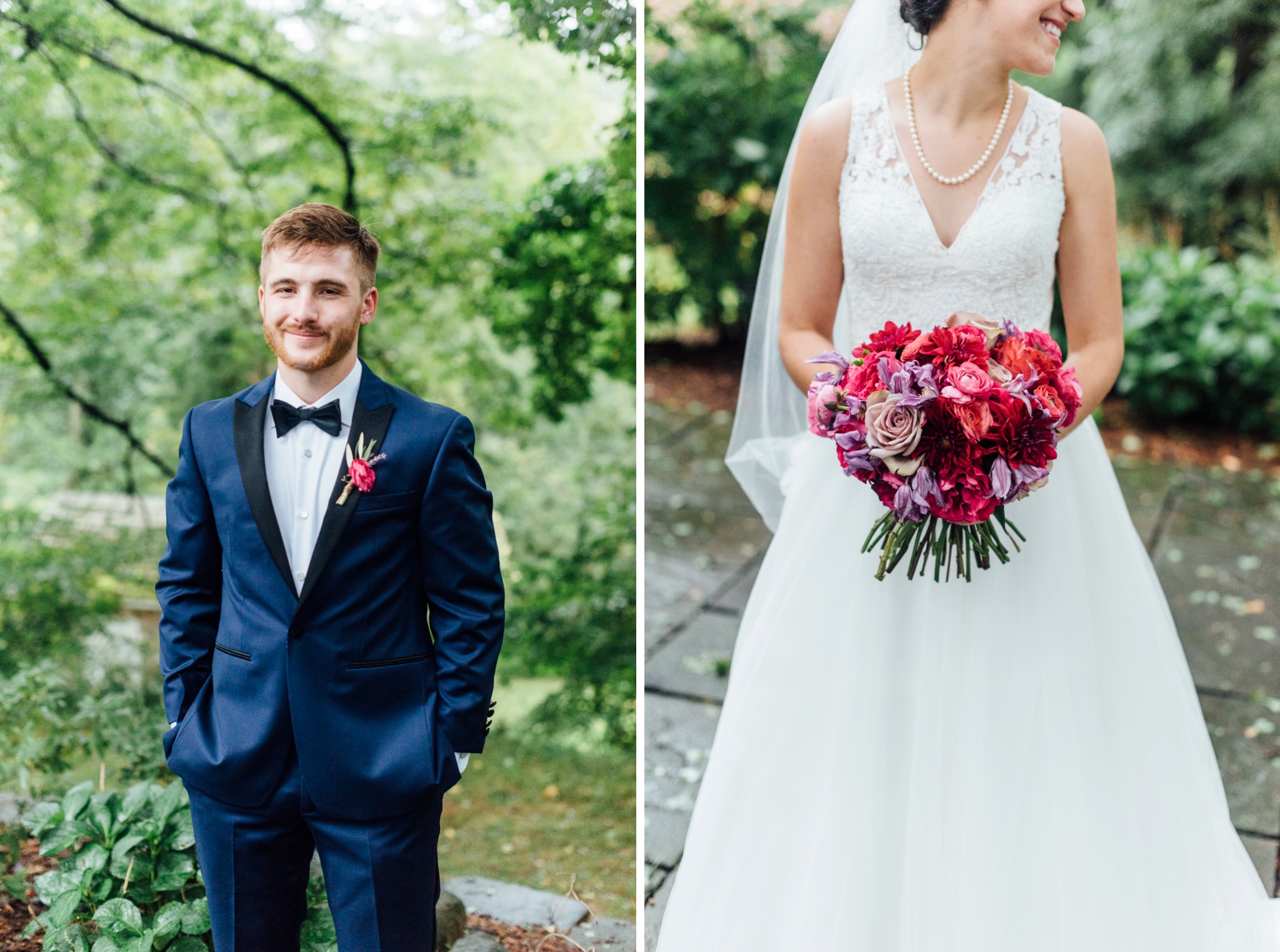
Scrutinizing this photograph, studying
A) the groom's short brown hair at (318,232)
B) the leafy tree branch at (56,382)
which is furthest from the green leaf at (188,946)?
the leafy tree branch at (56,382)

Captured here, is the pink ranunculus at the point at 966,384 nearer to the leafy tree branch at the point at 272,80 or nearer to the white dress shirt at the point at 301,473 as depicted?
the white dress shirt at the point at 301,473

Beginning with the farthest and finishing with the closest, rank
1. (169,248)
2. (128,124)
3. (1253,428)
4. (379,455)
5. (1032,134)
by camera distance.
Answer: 1. (1253,428)
2. (169,248)
3. (128,124)
4. (1032,134)
5. (379,455)

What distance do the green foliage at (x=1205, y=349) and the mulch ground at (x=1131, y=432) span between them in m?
0.14

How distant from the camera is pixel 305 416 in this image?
76.5 inches

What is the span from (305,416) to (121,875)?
1441mm

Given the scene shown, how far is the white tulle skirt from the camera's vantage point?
7.88 ft

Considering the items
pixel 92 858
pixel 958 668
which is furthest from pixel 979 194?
pixel 92 858

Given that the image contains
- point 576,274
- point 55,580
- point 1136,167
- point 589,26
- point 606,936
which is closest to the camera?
point 606,936

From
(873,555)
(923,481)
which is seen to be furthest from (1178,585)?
(923,481)

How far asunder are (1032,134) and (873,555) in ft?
3.31

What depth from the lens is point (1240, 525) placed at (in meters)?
5.66

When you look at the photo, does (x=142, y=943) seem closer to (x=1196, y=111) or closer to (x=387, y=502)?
(x=387, y=502)

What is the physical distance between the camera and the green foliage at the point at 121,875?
2.50 meters

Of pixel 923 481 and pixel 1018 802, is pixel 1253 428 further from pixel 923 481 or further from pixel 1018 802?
pixel 923 481
